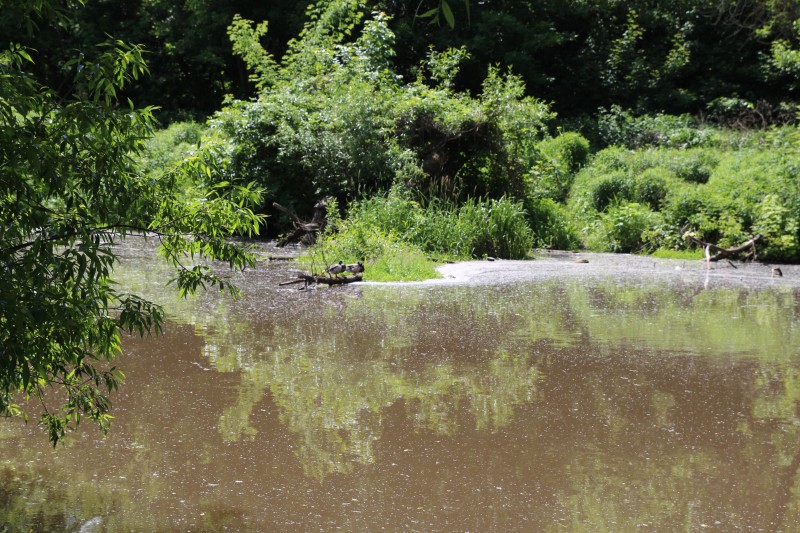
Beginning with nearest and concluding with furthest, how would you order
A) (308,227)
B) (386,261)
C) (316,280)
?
(316,280) < (386,261) < (308,227)

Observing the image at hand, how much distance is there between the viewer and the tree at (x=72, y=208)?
11.3ft

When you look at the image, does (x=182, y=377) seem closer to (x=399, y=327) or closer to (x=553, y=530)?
(x=399, y=327)

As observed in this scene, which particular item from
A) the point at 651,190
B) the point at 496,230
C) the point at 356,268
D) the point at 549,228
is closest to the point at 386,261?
the point at 356,268

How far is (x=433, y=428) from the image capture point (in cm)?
602

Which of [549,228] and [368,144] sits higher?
[368,144]

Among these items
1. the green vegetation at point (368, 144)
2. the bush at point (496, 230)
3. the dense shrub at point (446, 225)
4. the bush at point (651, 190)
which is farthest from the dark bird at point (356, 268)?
the bush at point (651, 190)

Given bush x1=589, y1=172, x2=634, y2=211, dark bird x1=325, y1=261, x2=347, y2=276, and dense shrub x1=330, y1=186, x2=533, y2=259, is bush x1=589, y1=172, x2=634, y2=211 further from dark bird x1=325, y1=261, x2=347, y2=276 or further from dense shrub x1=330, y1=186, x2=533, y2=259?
dark bird x1=325, y1=261, x2=347, y2=276

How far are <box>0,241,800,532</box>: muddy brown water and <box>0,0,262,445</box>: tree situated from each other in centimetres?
102

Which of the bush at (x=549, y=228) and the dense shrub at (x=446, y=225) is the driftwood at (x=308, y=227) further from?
the bush at (x=549, y=228)

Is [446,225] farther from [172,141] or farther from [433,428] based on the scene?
[172,141]

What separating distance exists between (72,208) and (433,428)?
3.02 metres

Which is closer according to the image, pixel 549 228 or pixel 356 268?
pixel 356 268

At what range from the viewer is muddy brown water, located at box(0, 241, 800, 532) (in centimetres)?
464

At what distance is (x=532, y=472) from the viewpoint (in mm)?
5230
